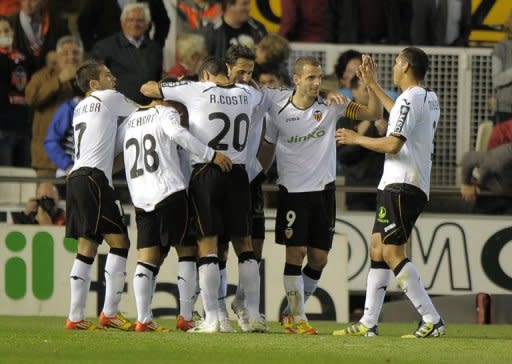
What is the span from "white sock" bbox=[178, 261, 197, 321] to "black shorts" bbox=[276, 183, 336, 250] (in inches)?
32.5

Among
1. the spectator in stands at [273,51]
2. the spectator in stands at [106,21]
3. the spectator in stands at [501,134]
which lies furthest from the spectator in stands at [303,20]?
the spectator in stands at [501,134]

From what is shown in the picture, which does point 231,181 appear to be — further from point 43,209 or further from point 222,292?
point 43,209

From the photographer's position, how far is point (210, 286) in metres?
14.8

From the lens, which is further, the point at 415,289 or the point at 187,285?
the point at 187,285

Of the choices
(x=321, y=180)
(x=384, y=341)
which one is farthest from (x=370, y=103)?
(x=384, y=341)

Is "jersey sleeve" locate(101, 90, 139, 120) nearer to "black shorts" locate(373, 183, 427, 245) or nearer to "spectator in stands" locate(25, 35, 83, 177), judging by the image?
"black shorts" locate(373, 183, 427, 245)

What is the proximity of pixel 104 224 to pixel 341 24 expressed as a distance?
22.3ft

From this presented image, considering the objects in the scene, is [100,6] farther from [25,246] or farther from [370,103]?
[370,103]

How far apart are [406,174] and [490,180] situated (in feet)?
18.8

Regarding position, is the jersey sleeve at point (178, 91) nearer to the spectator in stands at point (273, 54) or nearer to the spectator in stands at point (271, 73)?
the spectator in stands at point (271, 73)

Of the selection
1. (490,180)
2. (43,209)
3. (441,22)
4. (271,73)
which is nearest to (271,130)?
(271,73)

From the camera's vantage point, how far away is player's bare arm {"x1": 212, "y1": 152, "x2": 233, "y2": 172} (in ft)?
47.9

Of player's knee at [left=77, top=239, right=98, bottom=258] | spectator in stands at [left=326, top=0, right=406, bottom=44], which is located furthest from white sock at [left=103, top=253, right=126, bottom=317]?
spectator in stands at [left=326, top=0, right=406, bottom=44]

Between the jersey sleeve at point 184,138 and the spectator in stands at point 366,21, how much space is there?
6560mm
